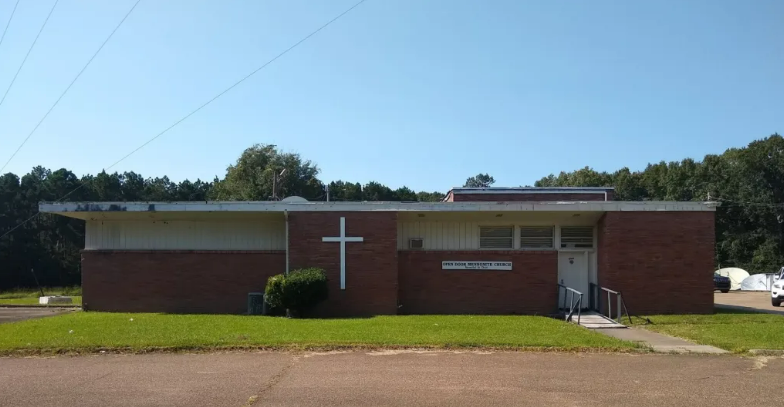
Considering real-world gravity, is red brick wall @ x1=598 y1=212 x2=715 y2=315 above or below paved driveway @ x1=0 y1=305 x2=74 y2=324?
above

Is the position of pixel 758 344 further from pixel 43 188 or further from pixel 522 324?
pixel 43 188

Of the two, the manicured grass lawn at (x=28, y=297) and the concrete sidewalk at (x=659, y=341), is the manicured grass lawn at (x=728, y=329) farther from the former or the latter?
the manicured grass lawn at (x=28, y=297)

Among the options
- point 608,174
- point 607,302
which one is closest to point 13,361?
point 607,302

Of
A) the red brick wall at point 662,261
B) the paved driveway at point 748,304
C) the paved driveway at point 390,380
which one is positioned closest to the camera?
the paved driveway at point 390,380

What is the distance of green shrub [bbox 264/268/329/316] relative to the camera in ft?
57.6

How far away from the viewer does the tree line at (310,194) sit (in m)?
59.2

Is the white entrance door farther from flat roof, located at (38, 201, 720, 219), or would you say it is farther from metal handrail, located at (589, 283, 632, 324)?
flat roof, located at (38, 201, 720, 219)

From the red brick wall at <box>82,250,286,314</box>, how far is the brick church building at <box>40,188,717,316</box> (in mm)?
32

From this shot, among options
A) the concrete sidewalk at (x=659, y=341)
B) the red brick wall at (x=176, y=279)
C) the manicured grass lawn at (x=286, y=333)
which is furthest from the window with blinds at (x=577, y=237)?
the red brick wall at (x=176, y=279)

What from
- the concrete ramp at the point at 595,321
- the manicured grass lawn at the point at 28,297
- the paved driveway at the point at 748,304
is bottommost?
the manicured grass lawn at the point at 28,297

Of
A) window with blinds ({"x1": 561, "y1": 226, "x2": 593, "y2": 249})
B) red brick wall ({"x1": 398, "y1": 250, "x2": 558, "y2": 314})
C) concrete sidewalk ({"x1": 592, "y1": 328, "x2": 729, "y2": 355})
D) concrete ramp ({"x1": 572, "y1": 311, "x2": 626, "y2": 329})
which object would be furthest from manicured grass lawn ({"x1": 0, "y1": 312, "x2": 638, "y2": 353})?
window with blinds ({"x1": 561, "y1": 226, "x2": 593, "y2": 249})

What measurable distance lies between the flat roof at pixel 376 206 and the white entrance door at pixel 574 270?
216 cm

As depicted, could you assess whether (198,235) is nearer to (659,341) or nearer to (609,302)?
(609,302)

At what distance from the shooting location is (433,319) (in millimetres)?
16781
